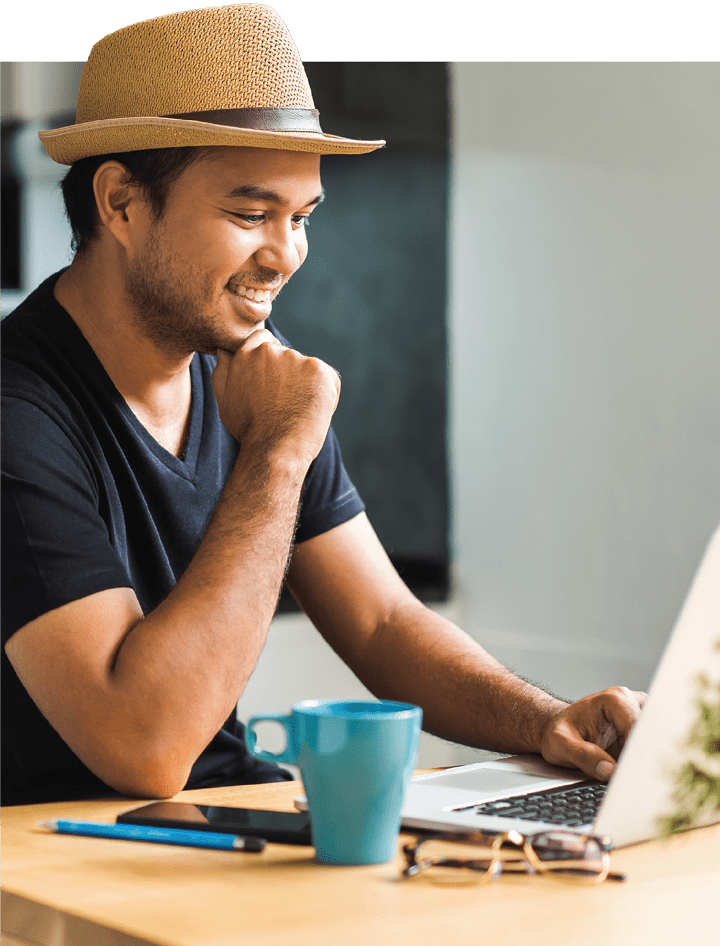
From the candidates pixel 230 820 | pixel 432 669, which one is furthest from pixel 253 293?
pixel 230 820

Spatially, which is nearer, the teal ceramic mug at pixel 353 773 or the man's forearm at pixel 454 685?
the teal ceramic mug at pixel 353 773

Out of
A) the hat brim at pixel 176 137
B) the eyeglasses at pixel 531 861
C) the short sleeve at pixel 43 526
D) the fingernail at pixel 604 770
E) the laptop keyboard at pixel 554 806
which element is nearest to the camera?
the eyeglasses at pixel 531 861

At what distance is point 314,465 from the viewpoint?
1.55 metres

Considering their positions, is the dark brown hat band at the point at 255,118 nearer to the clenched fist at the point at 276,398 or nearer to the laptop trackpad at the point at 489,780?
the clenched fist at the point at 276,398

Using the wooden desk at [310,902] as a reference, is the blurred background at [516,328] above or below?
above

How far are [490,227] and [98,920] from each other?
131 inches

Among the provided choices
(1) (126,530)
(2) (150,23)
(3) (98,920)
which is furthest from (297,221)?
(3) (98,920)

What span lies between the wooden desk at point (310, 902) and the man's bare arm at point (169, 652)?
0.68 ft

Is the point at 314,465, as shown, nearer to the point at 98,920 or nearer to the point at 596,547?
the point at 98,920

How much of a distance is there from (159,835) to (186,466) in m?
0.69

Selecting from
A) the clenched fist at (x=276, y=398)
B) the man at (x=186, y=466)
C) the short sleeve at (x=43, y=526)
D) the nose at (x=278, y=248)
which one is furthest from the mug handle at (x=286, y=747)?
the nose at (x=278, y=248)

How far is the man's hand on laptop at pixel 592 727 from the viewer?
3.40ft

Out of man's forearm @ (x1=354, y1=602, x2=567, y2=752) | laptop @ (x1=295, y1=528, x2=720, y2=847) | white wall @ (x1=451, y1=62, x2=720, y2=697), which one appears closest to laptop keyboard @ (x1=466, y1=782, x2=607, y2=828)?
laptop @ (x1=295, y1=528, x2=720, y2=847)

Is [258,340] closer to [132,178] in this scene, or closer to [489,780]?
[132,178]
